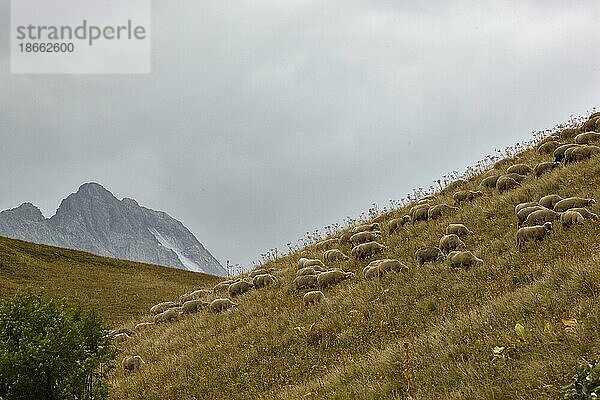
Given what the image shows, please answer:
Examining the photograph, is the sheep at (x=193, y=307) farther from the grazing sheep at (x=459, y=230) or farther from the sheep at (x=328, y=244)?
the grazing sheep at (x=459, y=230)

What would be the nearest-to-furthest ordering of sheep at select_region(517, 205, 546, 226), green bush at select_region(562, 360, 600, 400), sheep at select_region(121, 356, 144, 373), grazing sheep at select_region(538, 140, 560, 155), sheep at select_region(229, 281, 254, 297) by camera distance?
A: green bush at select_region(562, 360, 600, 400)
sheep at select_region(517, 205, 546, 226)
sheep at select_region(121, 356, 144, 373)
sheep at select_region(229, 281, 254, 297)
grazing sheep at select_region(538, 140, 560, 155)

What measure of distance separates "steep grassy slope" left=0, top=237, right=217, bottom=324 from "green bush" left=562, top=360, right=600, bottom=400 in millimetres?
26225

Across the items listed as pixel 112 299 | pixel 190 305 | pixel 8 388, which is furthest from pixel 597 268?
pixel 112 299

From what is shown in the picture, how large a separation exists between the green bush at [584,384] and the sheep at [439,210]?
13.9 m

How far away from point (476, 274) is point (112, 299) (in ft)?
86.2

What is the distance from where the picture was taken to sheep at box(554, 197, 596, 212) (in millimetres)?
16438

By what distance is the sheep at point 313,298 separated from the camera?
58.4 ft

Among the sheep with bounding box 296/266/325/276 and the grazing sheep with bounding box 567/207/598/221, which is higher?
the grazing sheep with bounding box 567/207/598/221

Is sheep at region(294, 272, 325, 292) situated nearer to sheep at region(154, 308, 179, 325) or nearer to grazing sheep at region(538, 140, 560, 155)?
sheep at region(154, 308, 179, 325)

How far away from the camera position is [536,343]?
A: 970 centimetres

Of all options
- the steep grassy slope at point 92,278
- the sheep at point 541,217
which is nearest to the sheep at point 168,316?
the steep grassy slope at point 92,278

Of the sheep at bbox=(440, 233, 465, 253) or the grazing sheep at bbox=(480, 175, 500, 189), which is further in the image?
the grazing sheep at bbox=(480, 175, 500, 189)

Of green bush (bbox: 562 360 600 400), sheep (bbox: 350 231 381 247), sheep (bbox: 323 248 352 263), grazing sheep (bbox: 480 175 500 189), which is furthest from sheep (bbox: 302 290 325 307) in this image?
green bush (bbox: 562 360 600 400)

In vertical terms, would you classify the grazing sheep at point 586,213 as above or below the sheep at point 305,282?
above
